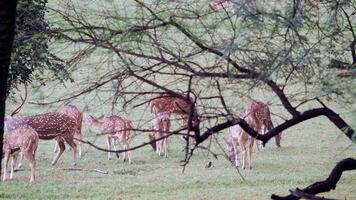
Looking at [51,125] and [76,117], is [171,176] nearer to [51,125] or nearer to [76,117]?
[51,125]

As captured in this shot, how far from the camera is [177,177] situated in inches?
418

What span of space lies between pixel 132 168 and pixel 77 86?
4.93 m

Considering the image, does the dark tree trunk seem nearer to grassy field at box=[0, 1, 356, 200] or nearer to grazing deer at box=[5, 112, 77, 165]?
grassy field at box=[0, 1, 356, 200]

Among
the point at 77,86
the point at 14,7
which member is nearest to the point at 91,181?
the point at 77,86

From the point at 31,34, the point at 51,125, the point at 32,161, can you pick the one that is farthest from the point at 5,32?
the point at 51,125

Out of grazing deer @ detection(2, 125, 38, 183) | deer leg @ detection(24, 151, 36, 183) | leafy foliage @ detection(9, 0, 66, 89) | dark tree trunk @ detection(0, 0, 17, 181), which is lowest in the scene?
dark tree trunk @ detection(0, 0, 17, 181)

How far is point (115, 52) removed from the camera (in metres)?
6.06

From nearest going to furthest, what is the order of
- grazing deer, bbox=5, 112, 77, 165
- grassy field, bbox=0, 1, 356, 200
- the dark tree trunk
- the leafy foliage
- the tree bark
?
the dark tree trunk → the leafy foliage → the tree bark → grassy field, bbox=0, 1, 356, 200 → grazing deer, bbox=5, 112, 77, 165

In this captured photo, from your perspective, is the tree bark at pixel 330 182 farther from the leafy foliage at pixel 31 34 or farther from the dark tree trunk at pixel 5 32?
the dark tree trunk at pixel 5 32

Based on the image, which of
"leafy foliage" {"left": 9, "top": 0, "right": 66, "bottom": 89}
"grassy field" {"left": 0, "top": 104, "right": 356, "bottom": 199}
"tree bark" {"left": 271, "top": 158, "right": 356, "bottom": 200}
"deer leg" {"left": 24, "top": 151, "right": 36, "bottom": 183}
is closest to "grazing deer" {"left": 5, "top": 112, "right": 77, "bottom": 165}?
"grassy field" {"left": 0, "top": 104, "right": 356, "bottom": 199}

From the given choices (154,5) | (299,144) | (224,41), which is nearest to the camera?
(224,41)

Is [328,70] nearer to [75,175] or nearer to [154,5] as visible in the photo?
[154,5]

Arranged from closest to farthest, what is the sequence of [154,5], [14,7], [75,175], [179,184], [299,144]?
[14,7] < [154,5] < [179,184] < [75,175] < [299,144]

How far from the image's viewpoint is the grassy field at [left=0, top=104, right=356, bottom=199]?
954 centimetres
